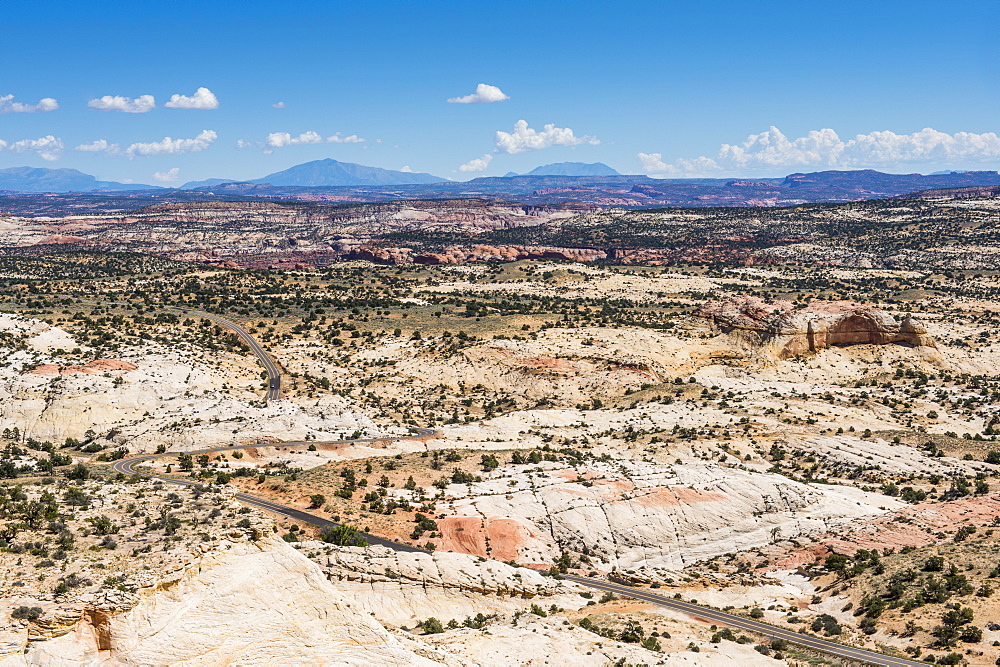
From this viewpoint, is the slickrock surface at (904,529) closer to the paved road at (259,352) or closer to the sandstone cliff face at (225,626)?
the sandstone cliff face at (225,626)

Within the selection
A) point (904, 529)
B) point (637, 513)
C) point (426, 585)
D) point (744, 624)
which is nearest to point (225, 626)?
point (426, 585)

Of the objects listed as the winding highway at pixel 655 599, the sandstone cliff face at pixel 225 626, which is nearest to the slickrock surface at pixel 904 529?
the winding highway at pixel 655 599

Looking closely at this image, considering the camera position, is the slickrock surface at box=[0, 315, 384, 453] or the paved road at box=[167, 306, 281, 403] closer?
the slickrock surface at box=[0, 315, 384, 453]

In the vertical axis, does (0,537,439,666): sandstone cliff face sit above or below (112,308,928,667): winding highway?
above

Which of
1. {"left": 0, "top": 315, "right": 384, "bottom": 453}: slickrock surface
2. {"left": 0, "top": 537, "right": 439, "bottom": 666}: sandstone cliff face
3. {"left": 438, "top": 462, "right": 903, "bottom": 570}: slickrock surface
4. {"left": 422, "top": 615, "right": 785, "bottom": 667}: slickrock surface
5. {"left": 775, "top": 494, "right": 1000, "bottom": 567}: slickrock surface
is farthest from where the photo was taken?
{"left": 0, "top": 315, "right": 384, "bottom": 453}: slickrock surface

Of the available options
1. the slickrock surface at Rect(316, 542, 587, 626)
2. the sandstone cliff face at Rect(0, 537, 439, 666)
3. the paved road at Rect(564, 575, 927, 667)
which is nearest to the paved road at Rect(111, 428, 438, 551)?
the slickrock surface at Rect(316, 542, 587, 626)

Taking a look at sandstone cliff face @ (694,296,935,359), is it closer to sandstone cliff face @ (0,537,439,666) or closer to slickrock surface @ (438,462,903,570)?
slickrock surface @ (438,462,903,570)
